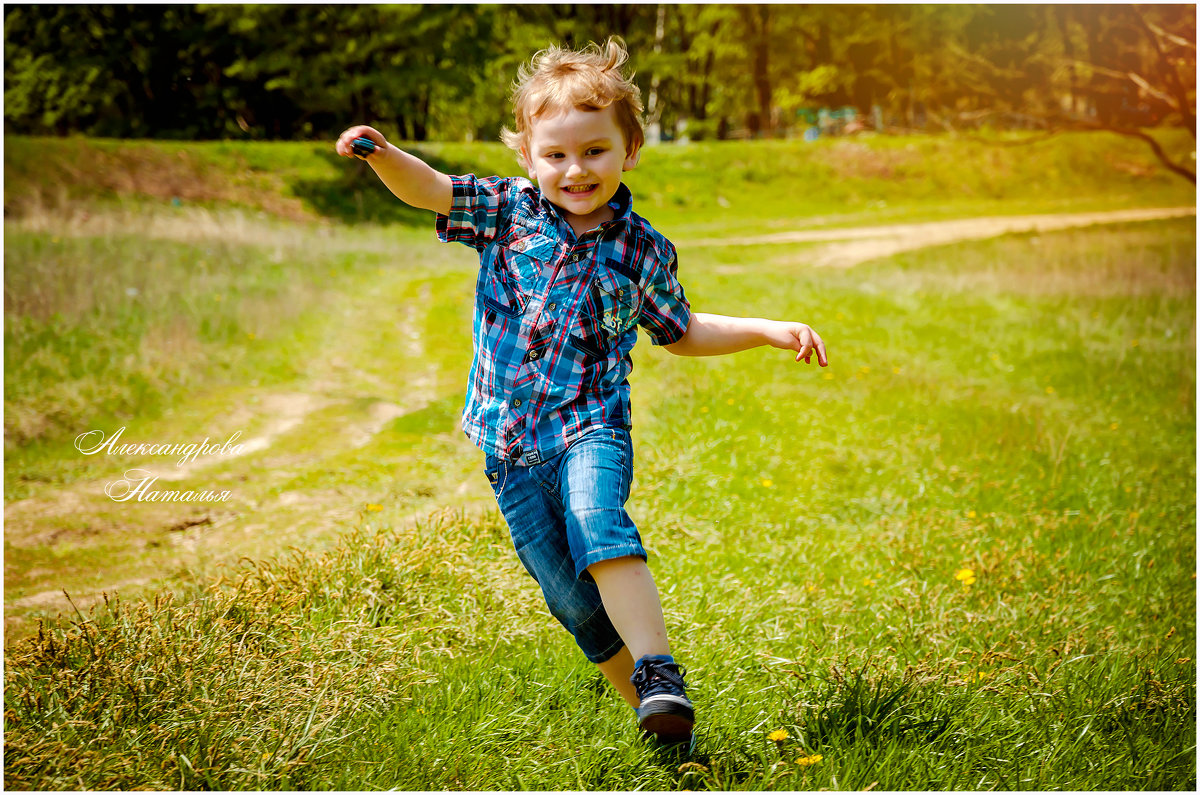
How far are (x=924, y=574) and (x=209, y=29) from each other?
19659mm

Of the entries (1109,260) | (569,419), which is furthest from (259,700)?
(1109,260)

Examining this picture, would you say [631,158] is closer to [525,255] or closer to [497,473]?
[525,255]

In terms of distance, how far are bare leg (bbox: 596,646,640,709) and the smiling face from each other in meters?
1.09

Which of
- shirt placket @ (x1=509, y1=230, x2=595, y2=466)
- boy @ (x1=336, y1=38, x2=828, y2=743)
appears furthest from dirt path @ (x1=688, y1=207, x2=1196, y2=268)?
shirt placket @ (x1=509, y1=230, x2=595, y2=466)

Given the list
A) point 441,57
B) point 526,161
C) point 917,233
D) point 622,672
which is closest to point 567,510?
point 622,672

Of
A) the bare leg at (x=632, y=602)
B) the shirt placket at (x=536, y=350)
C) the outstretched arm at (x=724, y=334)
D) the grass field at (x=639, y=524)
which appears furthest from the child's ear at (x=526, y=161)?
the grass field at (x=639, y=524)

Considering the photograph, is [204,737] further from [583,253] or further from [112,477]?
[112,477]

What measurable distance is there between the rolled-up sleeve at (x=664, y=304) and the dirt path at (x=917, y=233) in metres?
11.5

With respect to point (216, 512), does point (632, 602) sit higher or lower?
higher

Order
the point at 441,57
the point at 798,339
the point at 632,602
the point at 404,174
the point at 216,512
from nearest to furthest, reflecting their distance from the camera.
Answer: the point at 632,602 < the point at 404,174 < the point at 798,339 < the point at 216,512 < the point at 441,57

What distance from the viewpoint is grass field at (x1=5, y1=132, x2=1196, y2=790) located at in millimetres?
2330

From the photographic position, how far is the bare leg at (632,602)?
1.99 m

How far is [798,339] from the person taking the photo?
94.0 inches

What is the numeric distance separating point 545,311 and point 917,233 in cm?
1534
